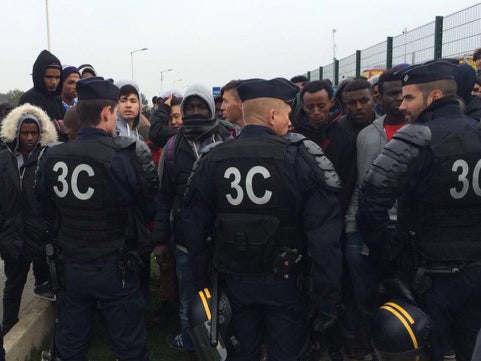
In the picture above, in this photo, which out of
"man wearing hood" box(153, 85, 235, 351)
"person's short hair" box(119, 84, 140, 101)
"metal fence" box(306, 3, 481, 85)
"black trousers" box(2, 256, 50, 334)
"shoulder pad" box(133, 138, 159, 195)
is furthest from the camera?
"metal fence" box(306, 3, 481, 85)

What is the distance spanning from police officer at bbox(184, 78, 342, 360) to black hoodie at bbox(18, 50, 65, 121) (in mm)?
2862

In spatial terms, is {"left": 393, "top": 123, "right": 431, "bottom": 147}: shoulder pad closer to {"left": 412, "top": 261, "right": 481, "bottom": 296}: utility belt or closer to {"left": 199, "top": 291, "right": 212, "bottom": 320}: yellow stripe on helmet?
{"left": 412, "top": 261, "right": 481, "bottom": 296}: utility belt

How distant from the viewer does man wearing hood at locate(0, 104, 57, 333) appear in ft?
12.8

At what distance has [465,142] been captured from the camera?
8.19 feet

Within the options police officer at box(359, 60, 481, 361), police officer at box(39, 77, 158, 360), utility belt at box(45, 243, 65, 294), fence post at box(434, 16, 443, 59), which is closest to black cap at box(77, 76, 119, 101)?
police officer at box(39, 77, 158, 360)

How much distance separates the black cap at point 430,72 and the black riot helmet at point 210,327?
5.57 ft

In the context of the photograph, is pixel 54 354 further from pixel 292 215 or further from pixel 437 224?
pixel 437 224

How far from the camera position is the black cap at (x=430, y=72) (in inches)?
105

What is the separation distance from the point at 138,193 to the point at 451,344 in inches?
84.2

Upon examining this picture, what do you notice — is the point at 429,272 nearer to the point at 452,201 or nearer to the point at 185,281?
the point at 452,201

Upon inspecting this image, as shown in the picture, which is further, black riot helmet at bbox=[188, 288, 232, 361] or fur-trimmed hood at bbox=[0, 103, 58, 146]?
fur-trimmed hood at bbox=[0, 103, 58, 146]

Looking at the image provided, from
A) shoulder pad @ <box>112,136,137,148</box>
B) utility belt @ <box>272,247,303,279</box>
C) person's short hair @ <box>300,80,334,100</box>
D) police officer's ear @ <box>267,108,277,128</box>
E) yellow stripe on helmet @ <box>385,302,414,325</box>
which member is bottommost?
yellow stripe on helmet @ <box>385,302,414,325</box>

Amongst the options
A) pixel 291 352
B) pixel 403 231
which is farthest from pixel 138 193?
pixel 403 231

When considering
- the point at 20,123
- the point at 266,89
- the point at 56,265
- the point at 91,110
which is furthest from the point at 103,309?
the point at 20,123
